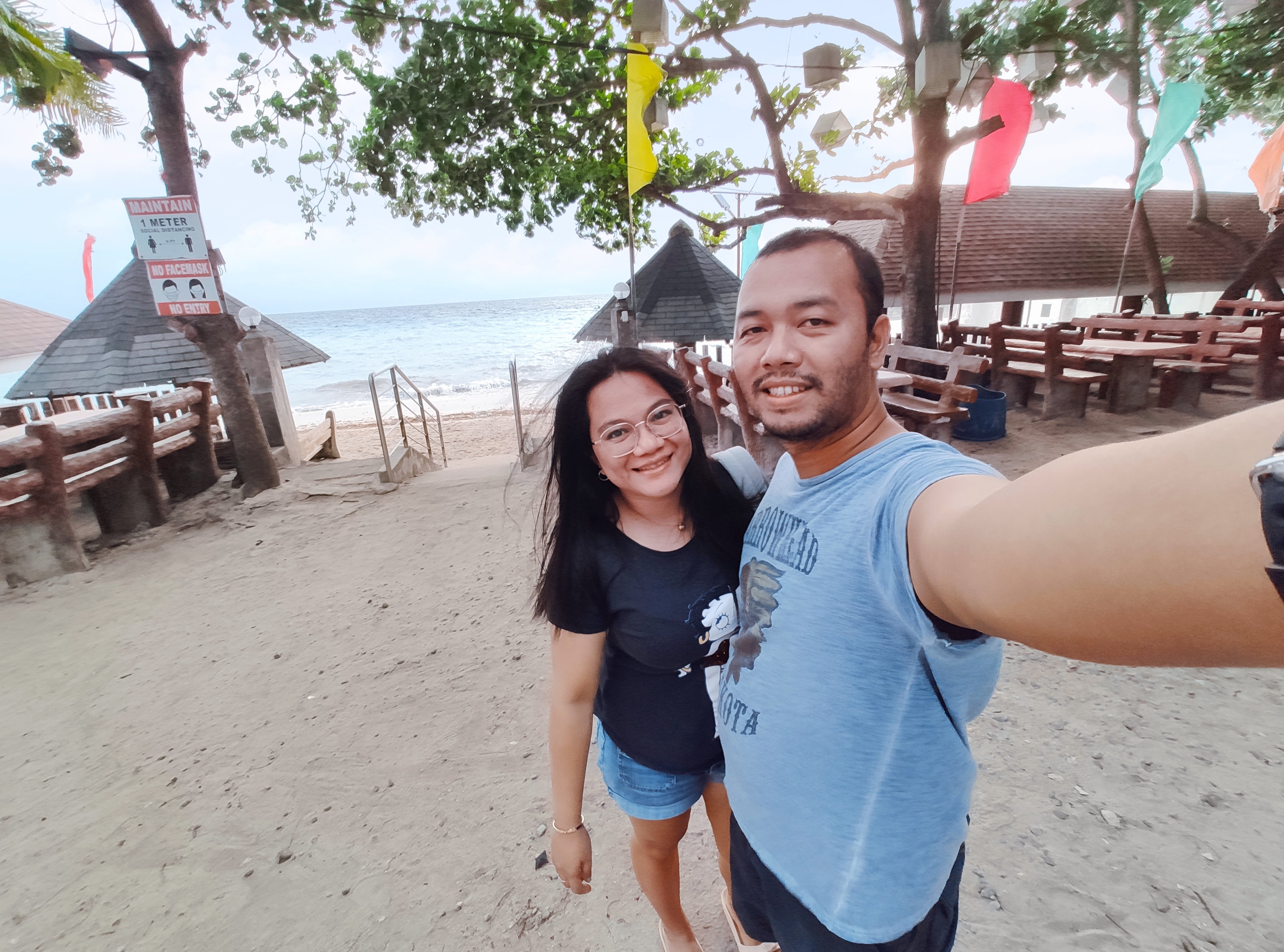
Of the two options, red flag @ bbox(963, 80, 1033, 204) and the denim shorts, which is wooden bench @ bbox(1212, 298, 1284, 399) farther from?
the denim shorts

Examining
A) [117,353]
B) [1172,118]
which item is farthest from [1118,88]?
[117,353]

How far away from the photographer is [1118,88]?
1083 cm

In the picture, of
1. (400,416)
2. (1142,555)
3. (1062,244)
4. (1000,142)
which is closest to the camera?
(1142,555)

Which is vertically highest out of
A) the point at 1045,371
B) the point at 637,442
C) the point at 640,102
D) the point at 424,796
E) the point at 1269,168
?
the point at 640,102

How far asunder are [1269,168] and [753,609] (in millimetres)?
14992

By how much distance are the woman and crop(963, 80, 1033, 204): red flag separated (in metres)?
8.51

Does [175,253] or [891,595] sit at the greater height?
[175,253]

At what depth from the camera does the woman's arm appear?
1.57 metres

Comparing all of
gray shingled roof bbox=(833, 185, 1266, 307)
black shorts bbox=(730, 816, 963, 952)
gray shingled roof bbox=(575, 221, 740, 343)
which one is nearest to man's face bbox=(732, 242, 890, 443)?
black shorts bbox=(730, 816, 963, 952)

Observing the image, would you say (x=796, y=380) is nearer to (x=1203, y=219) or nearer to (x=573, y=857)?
Answer: (x=573, y=857)

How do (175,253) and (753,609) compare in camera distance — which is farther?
(175,253)

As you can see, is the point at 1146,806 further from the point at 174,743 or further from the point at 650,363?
the point at 174,743

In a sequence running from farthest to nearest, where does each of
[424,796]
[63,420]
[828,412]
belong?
[63,420], [424,796], [828,412]

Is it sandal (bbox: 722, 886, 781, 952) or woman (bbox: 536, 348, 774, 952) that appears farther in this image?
sandal (bbox: 722, 886, 781, 952)
